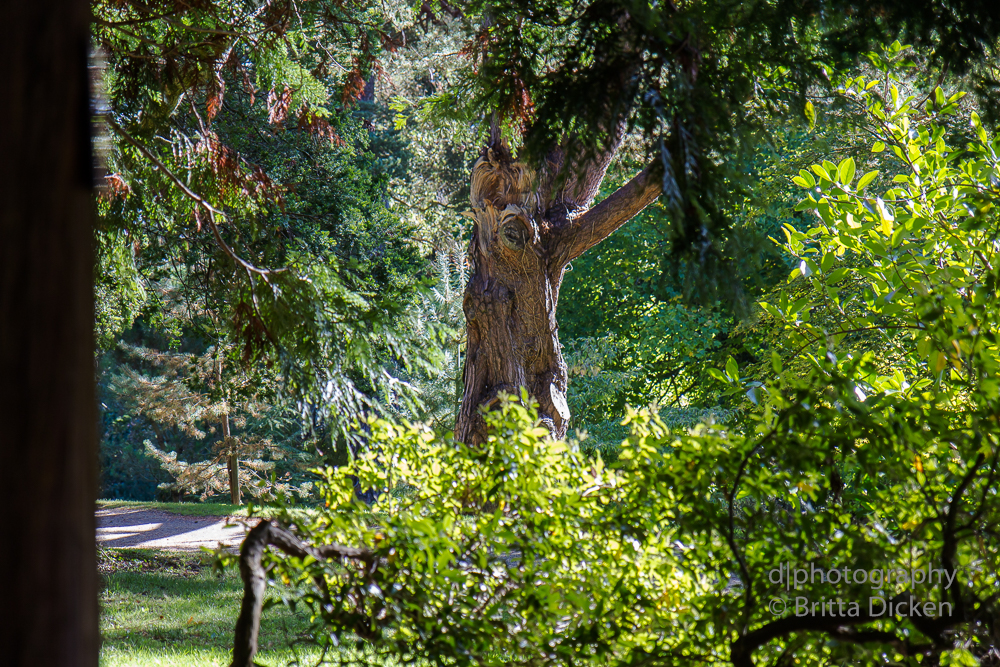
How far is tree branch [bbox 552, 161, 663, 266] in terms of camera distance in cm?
A: 609

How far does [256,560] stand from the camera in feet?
6.85

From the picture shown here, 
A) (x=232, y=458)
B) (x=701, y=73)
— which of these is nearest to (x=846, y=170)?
(x=701, y=73)

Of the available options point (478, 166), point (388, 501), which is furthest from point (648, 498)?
point (478, 166)

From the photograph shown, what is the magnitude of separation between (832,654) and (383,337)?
10.4 ft

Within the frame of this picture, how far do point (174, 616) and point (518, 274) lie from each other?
4.33 metres

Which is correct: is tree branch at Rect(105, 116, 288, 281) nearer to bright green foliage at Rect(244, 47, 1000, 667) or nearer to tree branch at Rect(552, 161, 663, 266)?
bright green foliage at Rect(244, 47, 1000, 667)

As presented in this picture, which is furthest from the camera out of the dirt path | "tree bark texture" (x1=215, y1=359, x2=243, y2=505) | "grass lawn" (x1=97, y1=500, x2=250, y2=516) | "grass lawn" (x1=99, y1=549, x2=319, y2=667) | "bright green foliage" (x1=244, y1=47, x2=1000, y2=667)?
"grass lawn" (x1=97, y1=500, x2=250, y2=516)

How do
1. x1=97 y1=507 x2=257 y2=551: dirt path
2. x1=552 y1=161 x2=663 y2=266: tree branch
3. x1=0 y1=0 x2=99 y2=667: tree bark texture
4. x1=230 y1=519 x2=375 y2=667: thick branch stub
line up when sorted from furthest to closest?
x1=97 y1=507 x2=257 y2=551: dirt path, x1=552 y1=161 x2=663 y2=266: tree branch, x1=230 y1=519 x2=375 y2=667: thick branch stub, x1=0 y1=0 x2=99 y2=667: tree bark texture

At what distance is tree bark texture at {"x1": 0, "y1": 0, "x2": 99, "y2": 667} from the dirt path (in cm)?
855

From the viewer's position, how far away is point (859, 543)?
6.03 feet

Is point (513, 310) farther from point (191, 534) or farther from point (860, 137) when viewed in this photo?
point (191, 534)

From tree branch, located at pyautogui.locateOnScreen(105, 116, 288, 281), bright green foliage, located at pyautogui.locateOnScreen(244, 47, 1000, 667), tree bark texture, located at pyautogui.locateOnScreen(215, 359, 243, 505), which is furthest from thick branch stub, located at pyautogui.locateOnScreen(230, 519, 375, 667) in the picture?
tree bark texture, located at pyautogui.locateOnScreen(215, 359, 243, 505)

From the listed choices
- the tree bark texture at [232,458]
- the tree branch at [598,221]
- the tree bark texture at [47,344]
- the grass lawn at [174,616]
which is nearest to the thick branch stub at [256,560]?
the tree bark texture at [47,344]

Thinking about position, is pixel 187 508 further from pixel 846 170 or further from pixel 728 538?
pixel 728 538
